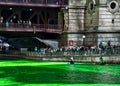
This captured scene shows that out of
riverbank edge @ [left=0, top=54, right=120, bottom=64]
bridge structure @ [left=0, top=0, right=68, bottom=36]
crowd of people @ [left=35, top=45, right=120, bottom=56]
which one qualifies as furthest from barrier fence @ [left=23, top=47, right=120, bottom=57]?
bridge structure @ [left=0, top=0, right=68, bottom=36]

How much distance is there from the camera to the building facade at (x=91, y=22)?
241 ft

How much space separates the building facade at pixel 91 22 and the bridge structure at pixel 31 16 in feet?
19.7

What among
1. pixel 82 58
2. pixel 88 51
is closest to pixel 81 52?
pixel 82 58

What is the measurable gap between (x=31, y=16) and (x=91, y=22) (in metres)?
17.6

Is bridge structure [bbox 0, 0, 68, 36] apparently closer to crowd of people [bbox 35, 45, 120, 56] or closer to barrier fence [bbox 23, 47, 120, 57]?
barrier fence [bbox 23, 47, 120, 57]

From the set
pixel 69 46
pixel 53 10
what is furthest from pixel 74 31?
pixel 53 10

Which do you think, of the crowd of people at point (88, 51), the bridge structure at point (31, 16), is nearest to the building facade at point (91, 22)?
the bridge structure at point (31, 16)

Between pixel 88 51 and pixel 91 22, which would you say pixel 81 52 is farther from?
pixel 91 22

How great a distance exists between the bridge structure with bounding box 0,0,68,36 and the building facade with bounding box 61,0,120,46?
6018 mm

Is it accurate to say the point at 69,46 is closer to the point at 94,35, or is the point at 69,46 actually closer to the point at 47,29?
the point at 94,35

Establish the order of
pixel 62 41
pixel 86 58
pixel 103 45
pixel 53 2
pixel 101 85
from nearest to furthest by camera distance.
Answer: pixel 101 85, pixel 86 58, pixel 103 45, pixel 62 41, pixel 53 2

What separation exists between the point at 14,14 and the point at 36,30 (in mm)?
7622

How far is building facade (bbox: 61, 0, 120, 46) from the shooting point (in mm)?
73312

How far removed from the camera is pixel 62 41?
80.5m
